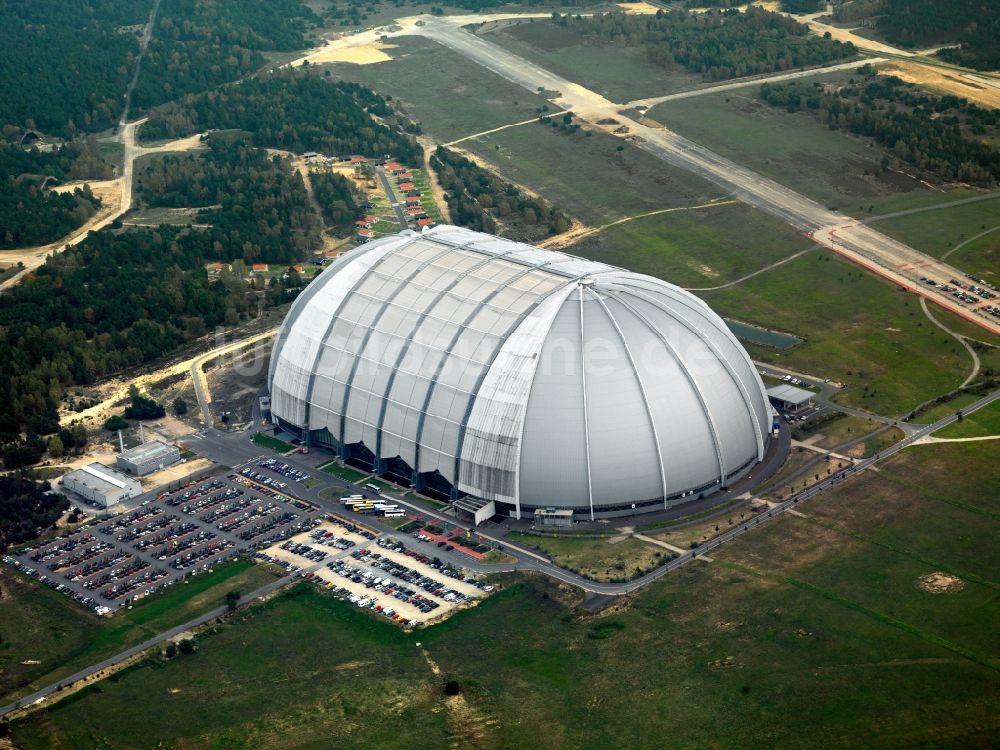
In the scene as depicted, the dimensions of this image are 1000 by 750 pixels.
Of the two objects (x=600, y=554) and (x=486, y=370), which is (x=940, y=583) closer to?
(x=600, y=554)

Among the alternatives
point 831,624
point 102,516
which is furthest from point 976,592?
point 102,516

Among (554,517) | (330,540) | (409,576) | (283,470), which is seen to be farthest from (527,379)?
(283,470)

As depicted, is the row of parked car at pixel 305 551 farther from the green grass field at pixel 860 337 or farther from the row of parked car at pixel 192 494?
the green grass field at pixel 860 337

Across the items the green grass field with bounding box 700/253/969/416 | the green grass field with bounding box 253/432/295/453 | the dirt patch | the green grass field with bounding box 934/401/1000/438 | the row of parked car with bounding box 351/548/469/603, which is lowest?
the row of parked car with bounding box 351/548/469/603

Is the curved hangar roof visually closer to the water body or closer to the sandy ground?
the sandy ground

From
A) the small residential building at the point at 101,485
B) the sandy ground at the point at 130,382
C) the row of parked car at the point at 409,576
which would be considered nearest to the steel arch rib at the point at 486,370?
the row of parked car at the point at 409,576

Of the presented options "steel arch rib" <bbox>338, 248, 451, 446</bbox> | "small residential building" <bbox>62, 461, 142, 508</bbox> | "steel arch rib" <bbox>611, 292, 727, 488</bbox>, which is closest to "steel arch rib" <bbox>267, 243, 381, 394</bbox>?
"steel arch rib" <bbox>338, 248, 451, 446</bbox>

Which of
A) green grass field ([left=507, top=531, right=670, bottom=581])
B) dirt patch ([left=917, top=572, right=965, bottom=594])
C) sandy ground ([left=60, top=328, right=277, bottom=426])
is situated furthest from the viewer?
sandy ground ([left=60, top=328, right=277, bottom=426])
